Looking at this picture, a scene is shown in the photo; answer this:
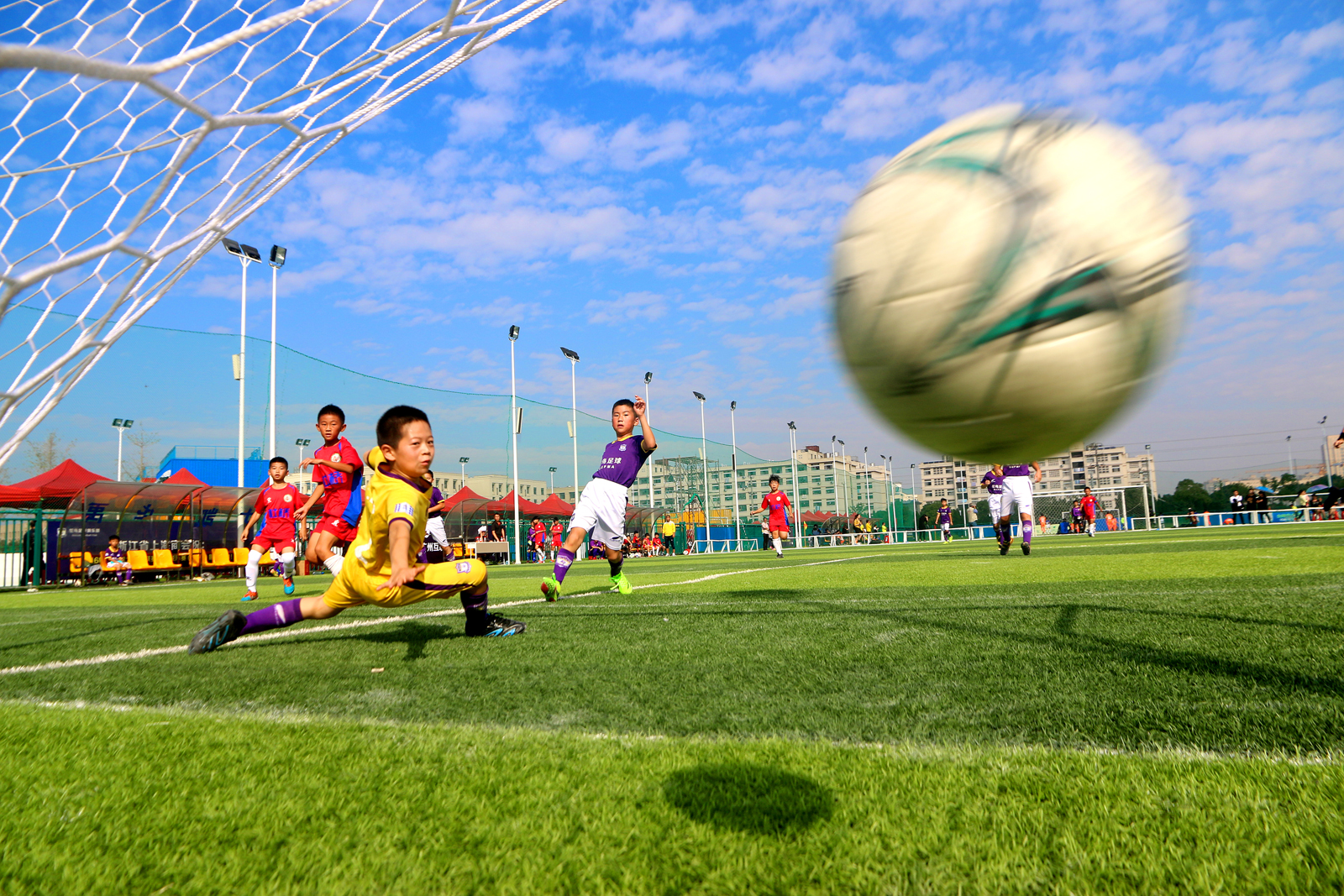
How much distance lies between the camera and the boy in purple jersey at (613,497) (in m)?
7.66

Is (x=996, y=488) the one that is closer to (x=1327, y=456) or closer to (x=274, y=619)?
(x=274, y=619)

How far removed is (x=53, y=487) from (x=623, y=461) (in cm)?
1991

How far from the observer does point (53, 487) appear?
20.2m

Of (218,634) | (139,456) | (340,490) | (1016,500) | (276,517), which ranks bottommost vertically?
(218,634)

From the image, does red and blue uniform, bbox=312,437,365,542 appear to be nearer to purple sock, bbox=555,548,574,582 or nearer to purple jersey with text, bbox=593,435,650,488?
purple sock, bbox=555,548,574,582

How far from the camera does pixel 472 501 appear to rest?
29.8 metres

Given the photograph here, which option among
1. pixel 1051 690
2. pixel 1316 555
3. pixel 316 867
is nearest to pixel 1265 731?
pixel 1051 690

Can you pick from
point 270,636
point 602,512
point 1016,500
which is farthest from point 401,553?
point 1016,500

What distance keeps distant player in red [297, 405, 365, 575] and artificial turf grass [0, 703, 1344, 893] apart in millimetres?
5786

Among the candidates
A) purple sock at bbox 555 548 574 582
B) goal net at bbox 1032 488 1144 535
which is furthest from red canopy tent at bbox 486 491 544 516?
goal net at bbox 1032 488 1144 535

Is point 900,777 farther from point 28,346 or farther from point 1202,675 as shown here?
point 28,346

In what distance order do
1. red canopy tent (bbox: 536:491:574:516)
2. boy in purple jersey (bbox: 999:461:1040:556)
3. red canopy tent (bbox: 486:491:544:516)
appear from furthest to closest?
1. red canopy tent (bbox: 536:491:574:516)
2. red canopy tent (bbox: 486:491:544:516)
3. boy in purple jersey (bbox: 999:461:1040:556)

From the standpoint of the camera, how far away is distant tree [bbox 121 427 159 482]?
84.6 ft

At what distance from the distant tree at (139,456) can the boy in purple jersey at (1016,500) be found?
2542cm
